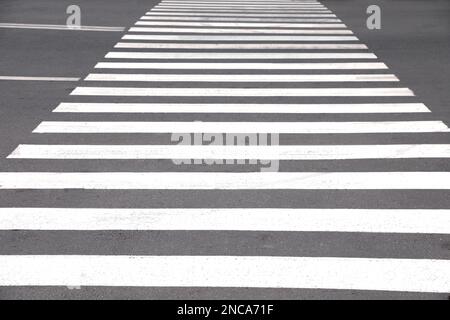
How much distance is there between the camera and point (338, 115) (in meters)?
10.4

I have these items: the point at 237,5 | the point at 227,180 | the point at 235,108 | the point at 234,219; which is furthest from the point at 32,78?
the point at 237,5

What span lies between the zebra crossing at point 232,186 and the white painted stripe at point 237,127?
0.09 ft

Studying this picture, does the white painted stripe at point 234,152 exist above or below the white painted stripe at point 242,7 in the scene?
below

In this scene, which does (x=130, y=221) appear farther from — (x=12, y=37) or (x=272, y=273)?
(x=12, y=37)

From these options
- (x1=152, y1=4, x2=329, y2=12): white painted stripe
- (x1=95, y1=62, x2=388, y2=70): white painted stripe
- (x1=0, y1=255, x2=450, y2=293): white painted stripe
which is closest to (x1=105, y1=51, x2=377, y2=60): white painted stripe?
(x1=95, y1=62, x2=388, y2=70): white painted stripe

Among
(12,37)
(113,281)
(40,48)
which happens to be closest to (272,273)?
(113,281)

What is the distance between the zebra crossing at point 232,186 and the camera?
5.77 meters

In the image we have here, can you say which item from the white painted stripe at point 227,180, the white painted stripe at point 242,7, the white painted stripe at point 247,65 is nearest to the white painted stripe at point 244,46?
the white painted stripe at point 247,65

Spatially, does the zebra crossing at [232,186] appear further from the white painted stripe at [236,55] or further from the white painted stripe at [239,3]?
the white painted stripe at [239,3]

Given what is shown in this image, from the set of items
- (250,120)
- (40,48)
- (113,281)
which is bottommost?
(113,281)

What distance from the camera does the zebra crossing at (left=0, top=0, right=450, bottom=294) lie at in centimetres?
577

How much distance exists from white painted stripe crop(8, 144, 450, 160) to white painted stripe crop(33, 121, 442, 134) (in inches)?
26.9

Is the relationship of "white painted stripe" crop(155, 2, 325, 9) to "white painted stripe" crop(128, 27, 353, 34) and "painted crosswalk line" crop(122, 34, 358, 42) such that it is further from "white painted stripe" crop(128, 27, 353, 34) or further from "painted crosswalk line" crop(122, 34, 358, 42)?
"painted crosswalk line" crop(122, 34, 358, 42)

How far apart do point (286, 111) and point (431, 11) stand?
1280 centimetres
